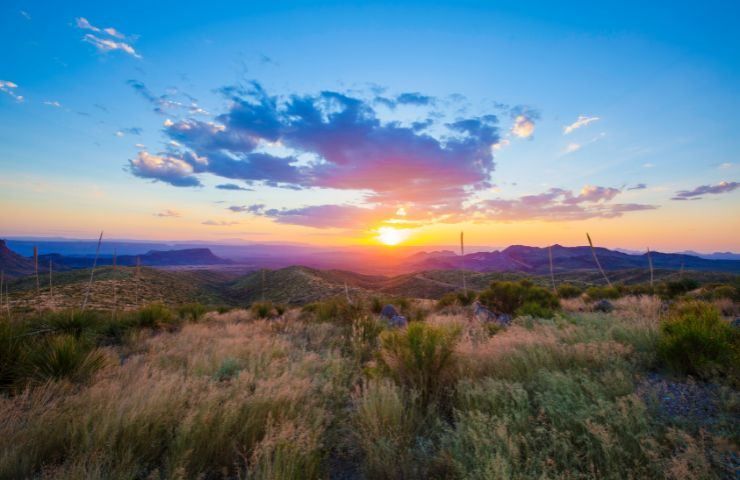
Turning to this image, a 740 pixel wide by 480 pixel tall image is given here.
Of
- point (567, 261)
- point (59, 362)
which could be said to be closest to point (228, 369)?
point (59, 362)

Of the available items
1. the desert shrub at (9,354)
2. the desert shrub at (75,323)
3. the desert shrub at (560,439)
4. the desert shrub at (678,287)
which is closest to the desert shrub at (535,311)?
the desert shrub at (560,439)

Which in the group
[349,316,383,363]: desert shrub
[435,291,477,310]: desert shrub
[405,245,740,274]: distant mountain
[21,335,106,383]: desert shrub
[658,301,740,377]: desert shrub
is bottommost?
[405,245,740,274]: distant mountain

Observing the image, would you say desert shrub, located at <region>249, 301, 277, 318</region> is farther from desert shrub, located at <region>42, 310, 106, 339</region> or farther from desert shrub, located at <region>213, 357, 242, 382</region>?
desert shrub, located at <region>213, 357, 242, 382</region>

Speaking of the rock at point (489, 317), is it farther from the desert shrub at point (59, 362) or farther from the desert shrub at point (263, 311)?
the desert shrub at point (263, 311)

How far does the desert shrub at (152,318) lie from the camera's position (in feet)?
40.0

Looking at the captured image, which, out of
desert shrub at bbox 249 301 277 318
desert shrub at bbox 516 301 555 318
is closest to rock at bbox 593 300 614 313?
desert shrub at bbox 516 301 555 318

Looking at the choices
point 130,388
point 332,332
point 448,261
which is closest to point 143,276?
point 332,332

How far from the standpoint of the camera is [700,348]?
4406 mm

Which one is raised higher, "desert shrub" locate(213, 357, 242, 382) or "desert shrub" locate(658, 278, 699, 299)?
"desert shrub" locate(213, 357, 242, 382)

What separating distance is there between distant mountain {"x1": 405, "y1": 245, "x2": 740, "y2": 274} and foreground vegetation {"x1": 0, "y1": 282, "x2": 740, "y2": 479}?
120 m

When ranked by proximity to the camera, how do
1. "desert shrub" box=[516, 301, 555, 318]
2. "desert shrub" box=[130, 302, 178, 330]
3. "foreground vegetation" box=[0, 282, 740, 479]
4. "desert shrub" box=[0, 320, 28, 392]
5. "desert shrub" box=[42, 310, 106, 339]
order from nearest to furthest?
"foreground vegetation" box=[0, 282, 740, 479] < "desert shrub" box=[0, 320, 28, 392] < "desert shrub" box=[42, 310, 106, 339] < "desert shrub" box=[516, 301, 555, 318] < "desert shrub" box=[130, 302, 178, 330]

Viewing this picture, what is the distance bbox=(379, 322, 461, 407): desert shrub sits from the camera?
4.69 metres

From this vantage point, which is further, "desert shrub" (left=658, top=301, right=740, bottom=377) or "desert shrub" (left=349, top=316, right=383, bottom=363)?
"desert shrub" (left=349, top=316, right=383, bottom=363)

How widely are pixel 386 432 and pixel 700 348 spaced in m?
4.27
